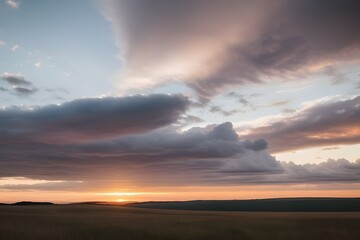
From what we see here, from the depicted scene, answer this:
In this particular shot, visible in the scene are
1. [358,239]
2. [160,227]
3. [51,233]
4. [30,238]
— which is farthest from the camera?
[160,227]

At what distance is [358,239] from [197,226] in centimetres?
1687

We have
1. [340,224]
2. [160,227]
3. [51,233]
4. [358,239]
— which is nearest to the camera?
[51,233]

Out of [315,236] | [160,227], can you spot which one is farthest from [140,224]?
[315,236]

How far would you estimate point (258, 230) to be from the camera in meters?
39.7

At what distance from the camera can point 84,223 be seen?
39.8 metres

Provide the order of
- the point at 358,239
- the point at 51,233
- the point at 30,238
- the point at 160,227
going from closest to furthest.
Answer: the point at 30,238 < the point at 51,233 < the point at 358,239 < the point at 160,227

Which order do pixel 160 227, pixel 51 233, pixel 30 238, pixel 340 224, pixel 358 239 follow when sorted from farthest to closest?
pixel 340 224 < pixel 160 227 < pixel 358 239 < pixel 51 233 < pixel 30 238

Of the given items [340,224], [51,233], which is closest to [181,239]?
[51,233]

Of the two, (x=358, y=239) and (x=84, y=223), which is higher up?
(x=84, y=223)

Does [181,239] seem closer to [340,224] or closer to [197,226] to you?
[197,226]

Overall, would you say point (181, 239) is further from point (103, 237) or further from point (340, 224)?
point (340, 224)

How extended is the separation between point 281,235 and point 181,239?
36.6 ft

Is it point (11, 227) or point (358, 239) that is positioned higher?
point (11, 227)

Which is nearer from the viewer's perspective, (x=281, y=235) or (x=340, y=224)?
(x=281, y=235)
